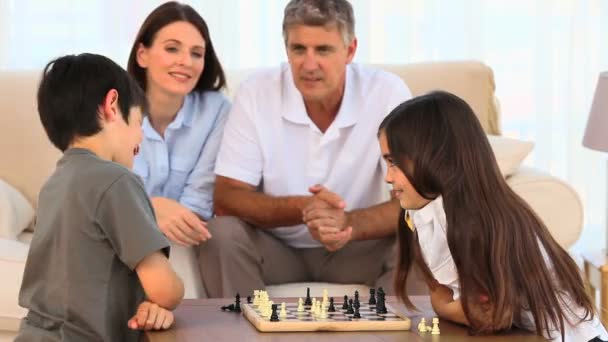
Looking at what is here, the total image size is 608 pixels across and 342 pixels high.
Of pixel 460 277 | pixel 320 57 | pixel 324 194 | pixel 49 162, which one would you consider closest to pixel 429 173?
pixel 460 277

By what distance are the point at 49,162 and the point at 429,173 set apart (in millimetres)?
1786

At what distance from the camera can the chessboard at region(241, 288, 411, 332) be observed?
6.85 ft

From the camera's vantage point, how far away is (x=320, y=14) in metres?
3.23

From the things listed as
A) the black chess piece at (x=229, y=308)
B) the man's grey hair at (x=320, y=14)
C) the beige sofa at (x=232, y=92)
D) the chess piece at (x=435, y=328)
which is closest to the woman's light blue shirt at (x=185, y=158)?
the beige sofa at (x=232, y=92)

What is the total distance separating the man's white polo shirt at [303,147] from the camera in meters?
3.31

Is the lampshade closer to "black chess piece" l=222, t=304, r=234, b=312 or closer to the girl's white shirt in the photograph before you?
the girl's white shirt

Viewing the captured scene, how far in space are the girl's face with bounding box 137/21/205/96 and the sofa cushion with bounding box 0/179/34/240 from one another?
1.76 ft

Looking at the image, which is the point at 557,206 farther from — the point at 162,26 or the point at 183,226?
the point at 162,26

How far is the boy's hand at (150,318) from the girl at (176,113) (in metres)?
1.23

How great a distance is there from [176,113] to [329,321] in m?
1.45

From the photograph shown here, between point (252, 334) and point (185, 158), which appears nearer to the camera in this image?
point (252, 334)

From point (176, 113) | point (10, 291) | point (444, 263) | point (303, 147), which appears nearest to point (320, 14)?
point (303, 147)

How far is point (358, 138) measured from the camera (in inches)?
130

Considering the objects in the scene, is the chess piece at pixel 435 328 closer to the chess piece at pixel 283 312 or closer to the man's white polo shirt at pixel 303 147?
the chess piece at pixel 283 312
